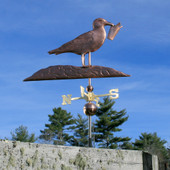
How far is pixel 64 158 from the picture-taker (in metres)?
3.91

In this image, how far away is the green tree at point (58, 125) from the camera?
2427 cm

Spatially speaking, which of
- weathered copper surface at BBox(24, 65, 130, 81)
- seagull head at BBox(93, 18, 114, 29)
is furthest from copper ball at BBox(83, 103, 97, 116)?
seagull head at BBox(93, 18, 114, 29)

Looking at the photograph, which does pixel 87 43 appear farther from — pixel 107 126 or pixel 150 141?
pixel 150 141

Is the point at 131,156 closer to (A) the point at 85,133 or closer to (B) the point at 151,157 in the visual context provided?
(B) the point at 151,157

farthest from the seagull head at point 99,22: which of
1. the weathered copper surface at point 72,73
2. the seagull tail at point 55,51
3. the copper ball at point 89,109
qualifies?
the copper ball at point 89,109

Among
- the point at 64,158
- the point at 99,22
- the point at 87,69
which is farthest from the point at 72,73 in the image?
the point at 64,158

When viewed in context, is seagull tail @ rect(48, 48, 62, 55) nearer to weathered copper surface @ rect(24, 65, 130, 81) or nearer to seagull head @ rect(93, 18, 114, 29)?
weathered copper surface @ rect(24, 65, 130, 81)

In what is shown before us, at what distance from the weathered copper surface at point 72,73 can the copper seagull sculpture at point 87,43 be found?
0.31 m

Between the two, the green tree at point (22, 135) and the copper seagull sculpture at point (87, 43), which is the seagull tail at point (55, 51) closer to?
the copper seagull sculpture at point (87, 43)

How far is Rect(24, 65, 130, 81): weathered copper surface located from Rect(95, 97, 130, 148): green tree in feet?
53.6

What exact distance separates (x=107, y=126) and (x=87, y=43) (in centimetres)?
1678

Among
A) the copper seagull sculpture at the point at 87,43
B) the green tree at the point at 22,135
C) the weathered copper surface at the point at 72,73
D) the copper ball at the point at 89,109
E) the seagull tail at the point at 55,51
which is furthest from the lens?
the green tree at the point at 22,135

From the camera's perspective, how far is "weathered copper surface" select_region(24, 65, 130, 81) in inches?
234

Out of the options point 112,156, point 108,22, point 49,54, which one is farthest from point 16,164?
point 108,22
